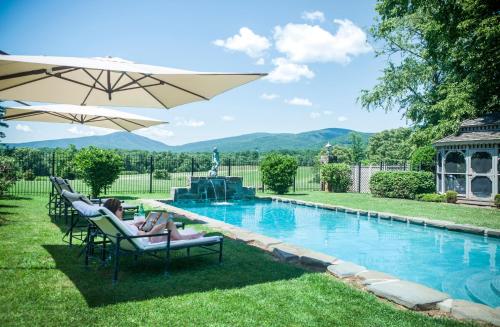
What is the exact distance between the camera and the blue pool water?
19.0 ft

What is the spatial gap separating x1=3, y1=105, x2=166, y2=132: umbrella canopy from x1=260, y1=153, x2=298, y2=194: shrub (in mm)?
9262

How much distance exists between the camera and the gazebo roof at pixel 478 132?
1384 centimetres

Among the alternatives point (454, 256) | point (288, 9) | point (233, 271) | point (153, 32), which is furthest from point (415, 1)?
point (233, 271)

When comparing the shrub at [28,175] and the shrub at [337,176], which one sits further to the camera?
the shrub at [28,175]

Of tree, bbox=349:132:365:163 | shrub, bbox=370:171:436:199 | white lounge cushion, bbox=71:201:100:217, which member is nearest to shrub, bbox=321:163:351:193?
shrub, bbox=370:171:436:199

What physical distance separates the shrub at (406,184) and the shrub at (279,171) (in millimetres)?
4416

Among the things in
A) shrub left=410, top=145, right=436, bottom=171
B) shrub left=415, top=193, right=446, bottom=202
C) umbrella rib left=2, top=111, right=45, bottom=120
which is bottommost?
shrub left=415, top=193, right=446, bottom=202

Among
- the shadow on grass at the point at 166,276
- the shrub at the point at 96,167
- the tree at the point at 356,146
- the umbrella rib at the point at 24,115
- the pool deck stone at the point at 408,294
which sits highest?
the tree at the point at 356,146

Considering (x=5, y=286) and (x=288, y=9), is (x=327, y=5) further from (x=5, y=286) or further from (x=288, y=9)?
(x=5, y=286)

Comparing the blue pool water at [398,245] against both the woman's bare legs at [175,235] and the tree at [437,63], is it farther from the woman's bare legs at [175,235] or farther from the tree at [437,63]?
the tree at [437,63]

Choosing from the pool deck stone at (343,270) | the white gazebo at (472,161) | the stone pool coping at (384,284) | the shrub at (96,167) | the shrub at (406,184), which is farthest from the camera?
the shrub at (406,184)

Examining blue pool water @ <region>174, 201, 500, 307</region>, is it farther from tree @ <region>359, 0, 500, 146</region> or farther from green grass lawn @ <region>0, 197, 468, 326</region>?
tree @ <region>359, 0, 500, 146</region>

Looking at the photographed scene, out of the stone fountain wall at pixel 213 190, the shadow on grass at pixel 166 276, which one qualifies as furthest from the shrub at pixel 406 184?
the shadow on grass at pixel 166 276

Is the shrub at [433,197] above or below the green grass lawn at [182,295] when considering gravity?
above
